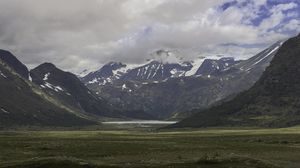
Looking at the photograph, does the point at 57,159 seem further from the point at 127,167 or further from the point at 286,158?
the point at 286,158

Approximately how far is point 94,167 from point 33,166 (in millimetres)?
6781

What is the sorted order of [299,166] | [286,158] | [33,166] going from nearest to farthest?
[33,166] < [299,166] < [286,158]

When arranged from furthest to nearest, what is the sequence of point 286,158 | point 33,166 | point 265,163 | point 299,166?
point 286,158
point 299,166
point 265,163
point 33,166

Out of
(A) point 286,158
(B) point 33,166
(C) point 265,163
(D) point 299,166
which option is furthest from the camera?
(A) point 286,158

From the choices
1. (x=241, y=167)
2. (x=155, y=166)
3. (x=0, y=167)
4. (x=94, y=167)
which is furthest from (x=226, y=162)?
(x=0, y=167)

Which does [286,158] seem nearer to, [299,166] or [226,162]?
[299,166]

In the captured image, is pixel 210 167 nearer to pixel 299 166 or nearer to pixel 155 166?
pixel 155 166

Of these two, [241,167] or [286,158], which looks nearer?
[241,167]

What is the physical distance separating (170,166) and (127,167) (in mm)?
5067

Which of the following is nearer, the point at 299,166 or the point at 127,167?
the point at 127,167

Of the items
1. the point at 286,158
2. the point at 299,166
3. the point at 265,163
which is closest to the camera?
the point at 265,163

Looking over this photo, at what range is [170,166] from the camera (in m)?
58.7

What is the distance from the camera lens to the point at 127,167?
57.7 metres

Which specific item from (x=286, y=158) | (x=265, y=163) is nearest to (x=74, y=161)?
(x=265, y=163)
